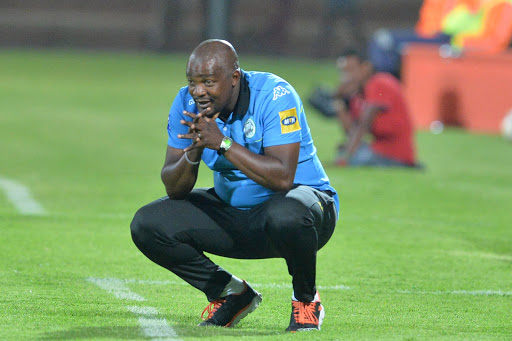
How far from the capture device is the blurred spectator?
10.6m

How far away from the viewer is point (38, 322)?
4211mm

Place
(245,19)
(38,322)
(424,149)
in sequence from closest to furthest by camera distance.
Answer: (38,322) < (424,149) < (245,19)

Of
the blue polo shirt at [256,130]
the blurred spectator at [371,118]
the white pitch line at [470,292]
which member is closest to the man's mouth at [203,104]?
the blue polo shirt at [256,130]

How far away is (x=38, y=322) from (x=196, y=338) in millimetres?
776

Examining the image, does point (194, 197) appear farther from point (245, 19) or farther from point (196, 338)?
point (245, 19)

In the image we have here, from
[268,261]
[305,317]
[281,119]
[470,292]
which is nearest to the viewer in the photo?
[305,317]

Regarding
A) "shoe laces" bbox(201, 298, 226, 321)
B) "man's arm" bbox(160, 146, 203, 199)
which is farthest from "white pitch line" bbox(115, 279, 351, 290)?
"man's arm" bbox(160, 146, 203, 199)

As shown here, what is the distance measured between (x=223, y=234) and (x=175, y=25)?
19170mm

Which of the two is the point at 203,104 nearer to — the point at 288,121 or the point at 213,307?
the point at 288,121

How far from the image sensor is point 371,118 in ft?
35.0

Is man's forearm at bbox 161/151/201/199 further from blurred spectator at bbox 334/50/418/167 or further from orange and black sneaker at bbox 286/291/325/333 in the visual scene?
blurred spectator at bbox 334/50/418/167

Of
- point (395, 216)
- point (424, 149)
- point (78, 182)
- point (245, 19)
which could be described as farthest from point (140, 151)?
point (245, 19)

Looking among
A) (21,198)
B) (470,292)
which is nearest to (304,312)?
(470,292)

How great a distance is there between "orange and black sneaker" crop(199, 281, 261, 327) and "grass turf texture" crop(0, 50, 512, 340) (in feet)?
0.22
